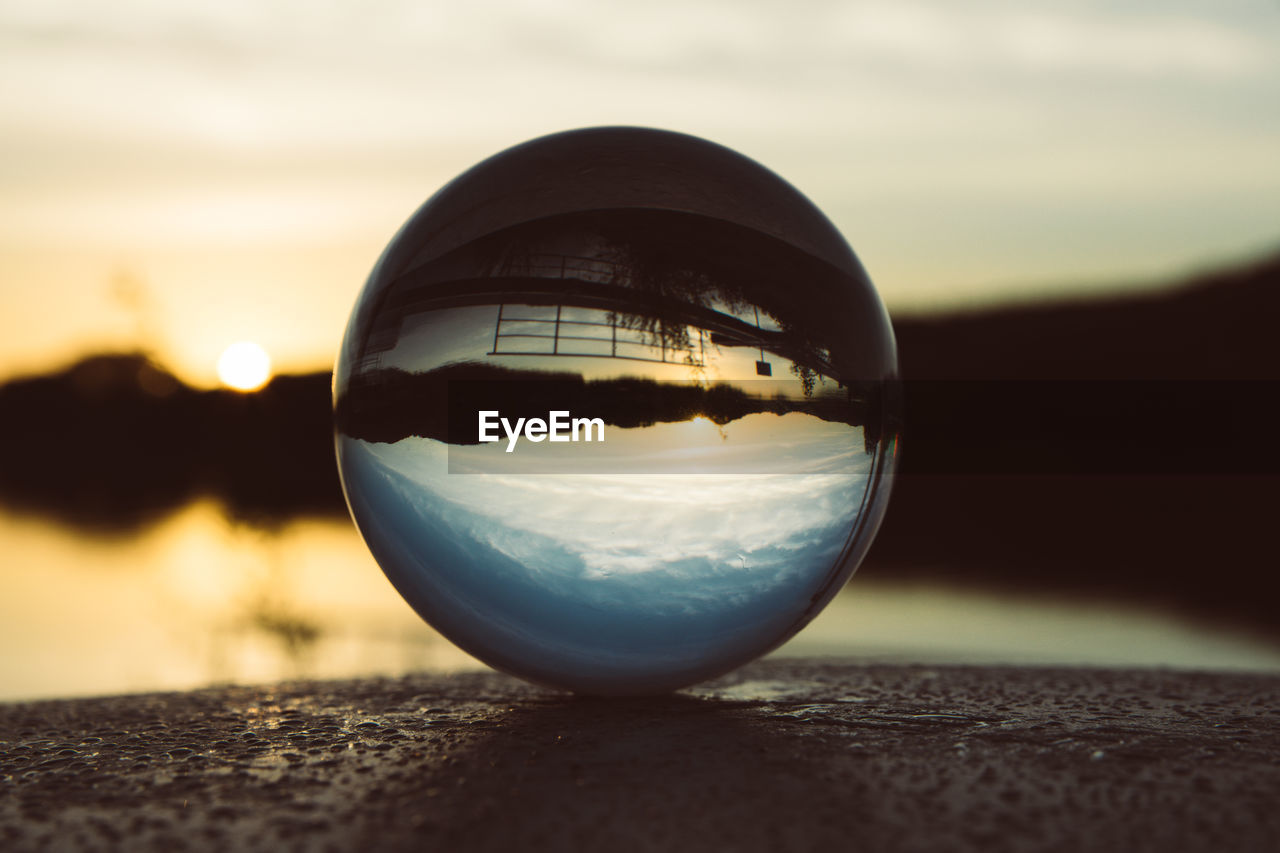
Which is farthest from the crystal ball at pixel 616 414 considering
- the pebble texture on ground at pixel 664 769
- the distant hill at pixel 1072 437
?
the distant hill at pixel 1072 437

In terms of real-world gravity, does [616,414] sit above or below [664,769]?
above

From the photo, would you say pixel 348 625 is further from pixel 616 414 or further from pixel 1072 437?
pixel 1072 437

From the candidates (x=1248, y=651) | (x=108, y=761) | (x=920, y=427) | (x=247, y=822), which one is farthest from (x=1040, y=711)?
(x=920, y=427)

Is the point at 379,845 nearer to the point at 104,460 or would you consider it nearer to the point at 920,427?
the point at 920,427

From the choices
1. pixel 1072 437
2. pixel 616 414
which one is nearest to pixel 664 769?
pixel 616 414

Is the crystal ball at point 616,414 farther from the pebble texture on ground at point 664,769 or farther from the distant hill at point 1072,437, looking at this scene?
the distant hill at point 1072,437

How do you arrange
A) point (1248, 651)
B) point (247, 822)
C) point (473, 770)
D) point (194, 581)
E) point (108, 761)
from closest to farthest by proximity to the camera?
point (247, 822)
point (473, 770)
point (108, 761)
point (1248, 651)
point (194, 581)
